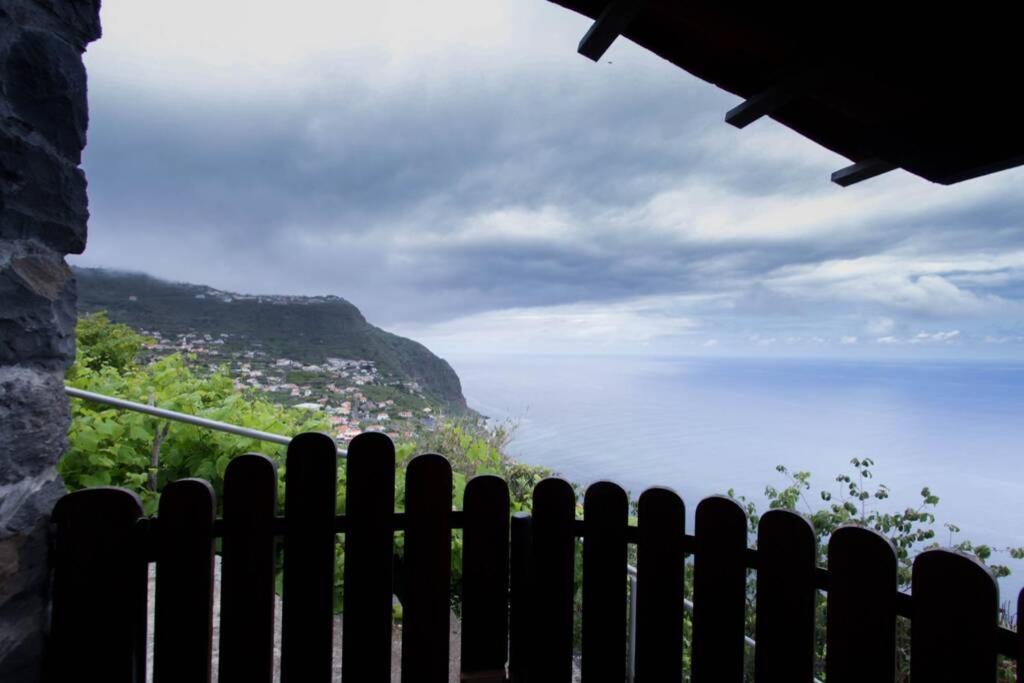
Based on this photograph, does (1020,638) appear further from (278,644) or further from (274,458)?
(274,458)

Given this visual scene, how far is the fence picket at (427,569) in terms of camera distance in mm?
1356

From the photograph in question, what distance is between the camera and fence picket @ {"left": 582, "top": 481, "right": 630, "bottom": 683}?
1362mm

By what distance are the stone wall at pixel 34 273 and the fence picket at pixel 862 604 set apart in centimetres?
170

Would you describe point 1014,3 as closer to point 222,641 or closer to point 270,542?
point 270,542

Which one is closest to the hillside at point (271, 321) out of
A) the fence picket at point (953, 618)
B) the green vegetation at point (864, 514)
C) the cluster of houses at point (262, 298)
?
the cluster of houses at point (262, 298)

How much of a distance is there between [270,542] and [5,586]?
0.49 m

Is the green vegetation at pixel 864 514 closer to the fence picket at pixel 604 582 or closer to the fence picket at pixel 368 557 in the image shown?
the fence picket at pixel 604 582

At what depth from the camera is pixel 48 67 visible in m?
1.07

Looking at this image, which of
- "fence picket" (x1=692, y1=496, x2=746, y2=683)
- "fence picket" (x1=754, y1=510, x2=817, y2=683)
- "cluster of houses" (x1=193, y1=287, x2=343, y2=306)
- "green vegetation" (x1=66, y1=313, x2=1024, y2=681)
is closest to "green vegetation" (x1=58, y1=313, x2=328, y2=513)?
"green vegetation" (x1=66, y1=313, x2=1024, y2=681)

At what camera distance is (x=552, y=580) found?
1395 mm

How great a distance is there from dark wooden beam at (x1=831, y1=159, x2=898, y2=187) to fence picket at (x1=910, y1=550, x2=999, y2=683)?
1.13 meters

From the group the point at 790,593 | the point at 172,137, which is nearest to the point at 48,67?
the point at 790,593

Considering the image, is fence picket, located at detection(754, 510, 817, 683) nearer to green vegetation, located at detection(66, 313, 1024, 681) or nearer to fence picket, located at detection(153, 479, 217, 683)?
green vegetation, located at detection(66, 313, 1024, 681)

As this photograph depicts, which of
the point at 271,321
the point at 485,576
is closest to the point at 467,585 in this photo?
the point at 485,576
